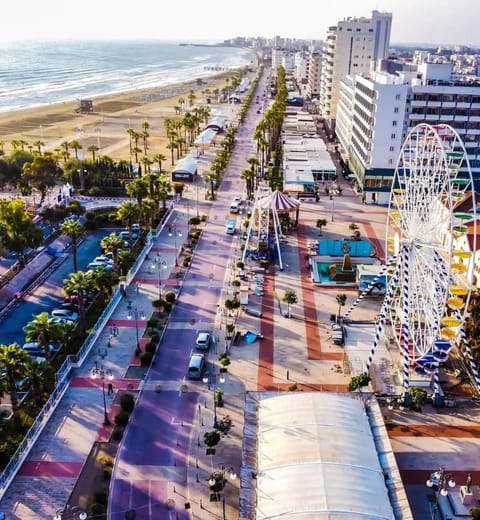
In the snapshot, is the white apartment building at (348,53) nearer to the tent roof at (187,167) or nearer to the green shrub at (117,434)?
the tent roof at (187,167)

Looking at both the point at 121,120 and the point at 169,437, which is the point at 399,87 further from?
the point at 121,120

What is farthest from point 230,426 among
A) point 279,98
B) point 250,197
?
point 279,98

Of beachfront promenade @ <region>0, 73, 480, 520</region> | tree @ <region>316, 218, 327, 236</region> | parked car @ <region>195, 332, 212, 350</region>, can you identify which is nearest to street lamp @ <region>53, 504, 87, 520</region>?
beachfront promenade @ <region>0, 73, 480, 520</region>

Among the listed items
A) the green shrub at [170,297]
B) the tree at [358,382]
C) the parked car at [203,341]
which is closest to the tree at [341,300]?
the parked car at [203,341]

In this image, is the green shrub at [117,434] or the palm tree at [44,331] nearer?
the green shrub at [117,434]

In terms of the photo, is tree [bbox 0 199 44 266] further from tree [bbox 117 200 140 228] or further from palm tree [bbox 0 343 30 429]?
palm tree [bbox 0 343 30 429]
